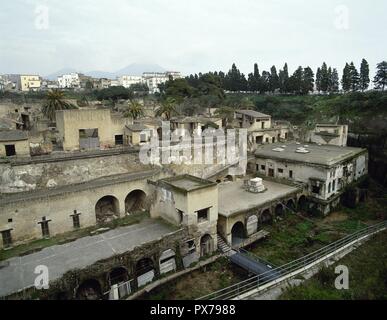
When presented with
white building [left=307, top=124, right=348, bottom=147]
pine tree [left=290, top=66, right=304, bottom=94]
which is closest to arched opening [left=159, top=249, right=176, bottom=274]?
white building [left=307, top=124, right=348, bottom=147]

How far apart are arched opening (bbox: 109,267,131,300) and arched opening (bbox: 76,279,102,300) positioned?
745 mm

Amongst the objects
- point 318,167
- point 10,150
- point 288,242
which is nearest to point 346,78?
point 318,167

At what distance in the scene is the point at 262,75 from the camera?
271ft

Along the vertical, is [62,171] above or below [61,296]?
above

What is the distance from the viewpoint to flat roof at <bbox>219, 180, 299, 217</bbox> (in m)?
25.5

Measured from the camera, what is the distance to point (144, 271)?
19.1 meters

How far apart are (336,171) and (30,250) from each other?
97.8 feet

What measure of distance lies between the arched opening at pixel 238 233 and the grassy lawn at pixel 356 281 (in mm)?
8788

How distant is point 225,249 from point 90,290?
10.2 metres

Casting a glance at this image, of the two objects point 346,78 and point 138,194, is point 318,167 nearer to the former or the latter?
point 138,194

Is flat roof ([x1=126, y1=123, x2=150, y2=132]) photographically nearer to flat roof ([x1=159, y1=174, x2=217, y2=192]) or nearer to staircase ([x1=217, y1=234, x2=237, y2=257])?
flat roof ([x1=159, y1=174, x2=217, y2=192])

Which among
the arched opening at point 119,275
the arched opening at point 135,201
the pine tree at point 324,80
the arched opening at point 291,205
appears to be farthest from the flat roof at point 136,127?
the pine tree at point 324,80

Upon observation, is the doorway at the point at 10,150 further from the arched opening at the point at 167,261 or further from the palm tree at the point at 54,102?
the arched opening at the point at 167,261

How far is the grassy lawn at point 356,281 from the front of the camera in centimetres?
1259
